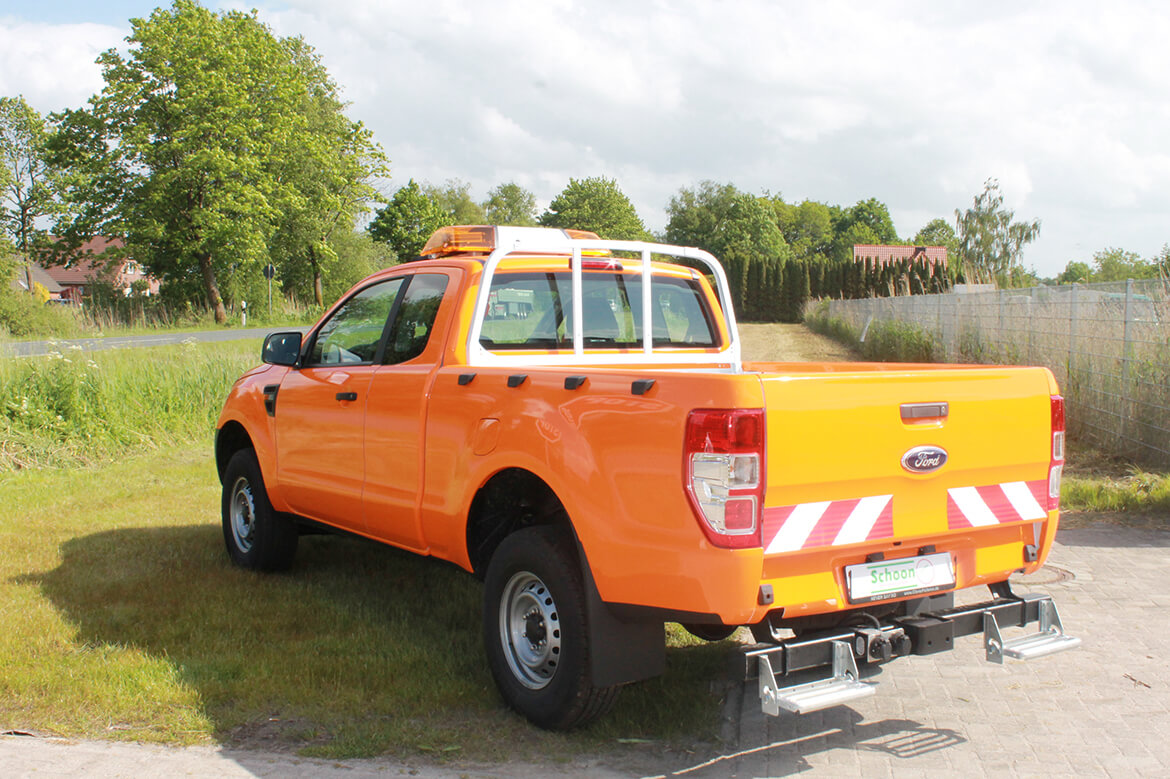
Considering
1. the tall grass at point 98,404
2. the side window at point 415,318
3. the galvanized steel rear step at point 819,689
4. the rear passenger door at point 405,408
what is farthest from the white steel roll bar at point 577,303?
the tall grass at point 98,404

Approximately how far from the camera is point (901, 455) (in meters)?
3.60

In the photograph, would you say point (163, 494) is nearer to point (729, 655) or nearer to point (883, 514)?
point (729, 655)

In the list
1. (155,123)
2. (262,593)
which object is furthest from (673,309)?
(155,123)

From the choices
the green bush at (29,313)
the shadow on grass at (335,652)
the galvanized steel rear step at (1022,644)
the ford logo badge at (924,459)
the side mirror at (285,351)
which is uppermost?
the green bush at (29,313)

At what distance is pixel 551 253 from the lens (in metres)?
5.27

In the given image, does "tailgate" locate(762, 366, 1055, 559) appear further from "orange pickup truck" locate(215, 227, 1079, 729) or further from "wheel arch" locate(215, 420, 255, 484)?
"wheel arch" locate(215, 420, 255, 484)

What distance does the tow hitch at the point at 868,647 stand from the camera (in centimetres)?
331

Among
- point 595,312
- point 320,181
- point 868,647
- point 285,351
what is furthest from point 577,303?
point 320,181

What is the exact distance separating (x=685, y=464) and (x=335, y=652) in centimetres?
256

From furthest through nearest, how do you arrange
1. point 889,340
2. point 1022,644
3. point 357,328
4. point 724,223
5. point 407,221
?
point 724,223
point 407,221
point 889,340
point 357,328
point 1022,644

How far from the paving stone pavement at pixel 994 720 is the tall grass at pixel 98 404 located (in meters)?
8.82

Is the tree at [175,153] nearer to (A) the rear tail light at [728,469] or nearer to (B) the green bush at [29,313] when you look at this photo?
(B) the green bush at [29,313]

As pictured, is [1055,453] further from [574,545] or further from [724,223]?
[724,223]

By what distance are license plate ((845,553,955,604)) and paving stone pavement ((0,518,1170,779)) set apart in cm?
68
